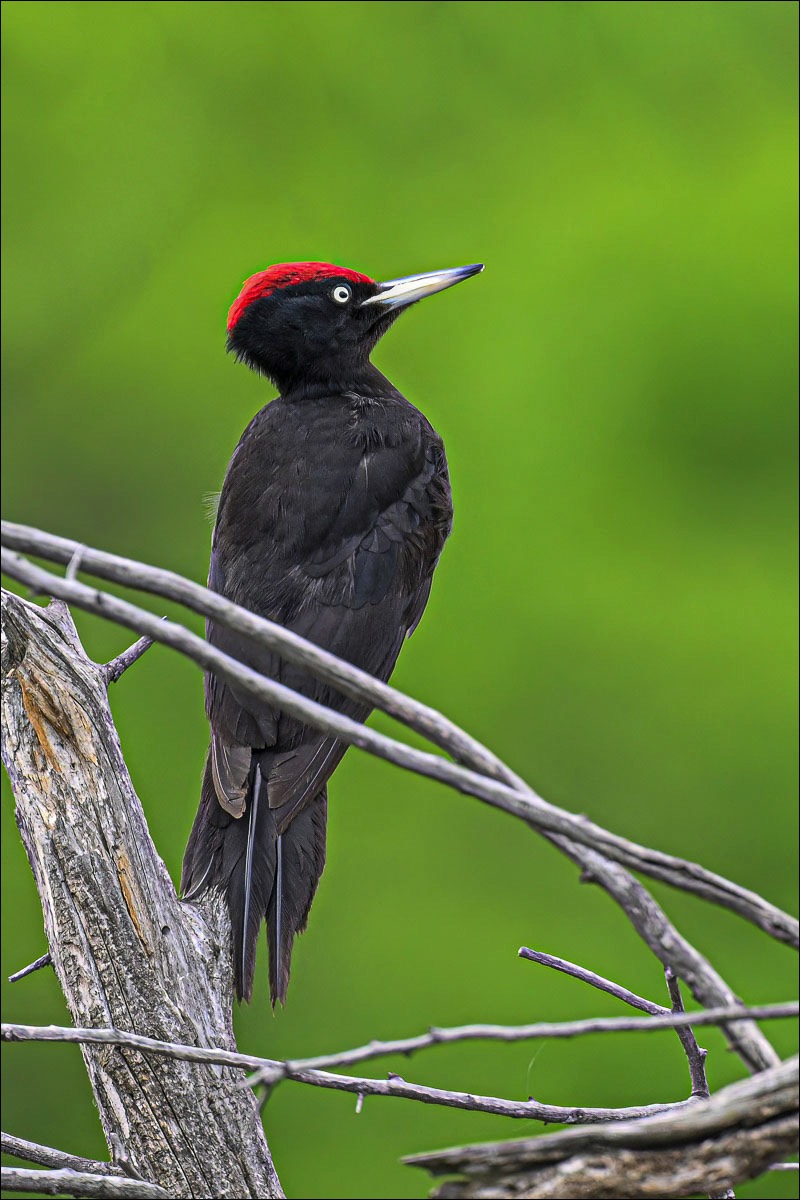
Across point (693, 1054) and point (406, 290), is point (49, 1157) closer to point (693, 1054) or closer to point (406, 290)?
point (693, 1054)

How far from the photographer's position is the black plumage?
5.76ft

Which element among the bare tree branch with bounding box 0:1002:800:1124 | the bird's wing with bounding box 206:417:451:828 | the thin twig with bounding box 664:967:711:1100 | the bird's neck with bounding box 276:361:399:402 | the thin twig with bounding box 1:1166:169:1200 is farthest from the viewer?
the bird's neck with bounding box 276:361:399:402

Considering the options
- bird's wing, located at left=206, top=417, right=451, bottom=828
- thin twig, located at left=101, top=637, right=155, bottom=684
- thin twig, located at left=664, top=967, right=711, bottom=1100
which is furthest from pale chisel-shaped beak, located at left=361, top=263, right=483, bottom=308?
thin twig, located at left=664, top=967, right=711, bottom=1100

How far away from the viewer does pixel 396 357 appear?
5469 mm

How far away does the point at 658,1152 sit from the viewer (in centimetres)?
81

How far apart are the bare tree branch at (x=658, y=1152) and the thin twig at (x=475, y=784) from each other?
0.10 metres

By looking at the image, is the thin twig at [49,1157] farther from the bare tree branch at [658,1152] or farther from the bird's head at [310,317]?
the bird's head at [310,317]

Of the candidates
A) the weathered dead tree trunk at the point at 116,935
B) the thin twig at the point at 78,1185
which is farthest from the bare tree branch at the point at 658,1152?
the weathered dead tree trunk at the point at 116,935

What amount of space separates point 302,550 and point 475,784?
133 cm

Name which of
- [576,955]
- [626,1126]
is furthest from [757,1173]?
[576,955]

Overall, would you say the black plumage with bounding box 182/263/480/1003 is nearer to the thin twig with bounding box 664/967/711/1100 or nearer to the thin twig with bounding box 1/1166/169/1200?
the thin twig with bounding box 1/1166/169/1200

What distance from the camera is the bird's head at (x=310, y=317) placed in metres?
2.44

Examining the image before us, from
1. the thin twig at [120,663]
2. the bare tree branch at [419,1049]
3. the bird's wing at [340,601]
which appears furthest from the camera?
the bird's wing at [340,601]

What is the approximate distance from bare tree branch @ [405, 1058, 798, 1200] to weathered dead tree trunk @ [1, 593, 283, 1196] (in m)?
0.64
